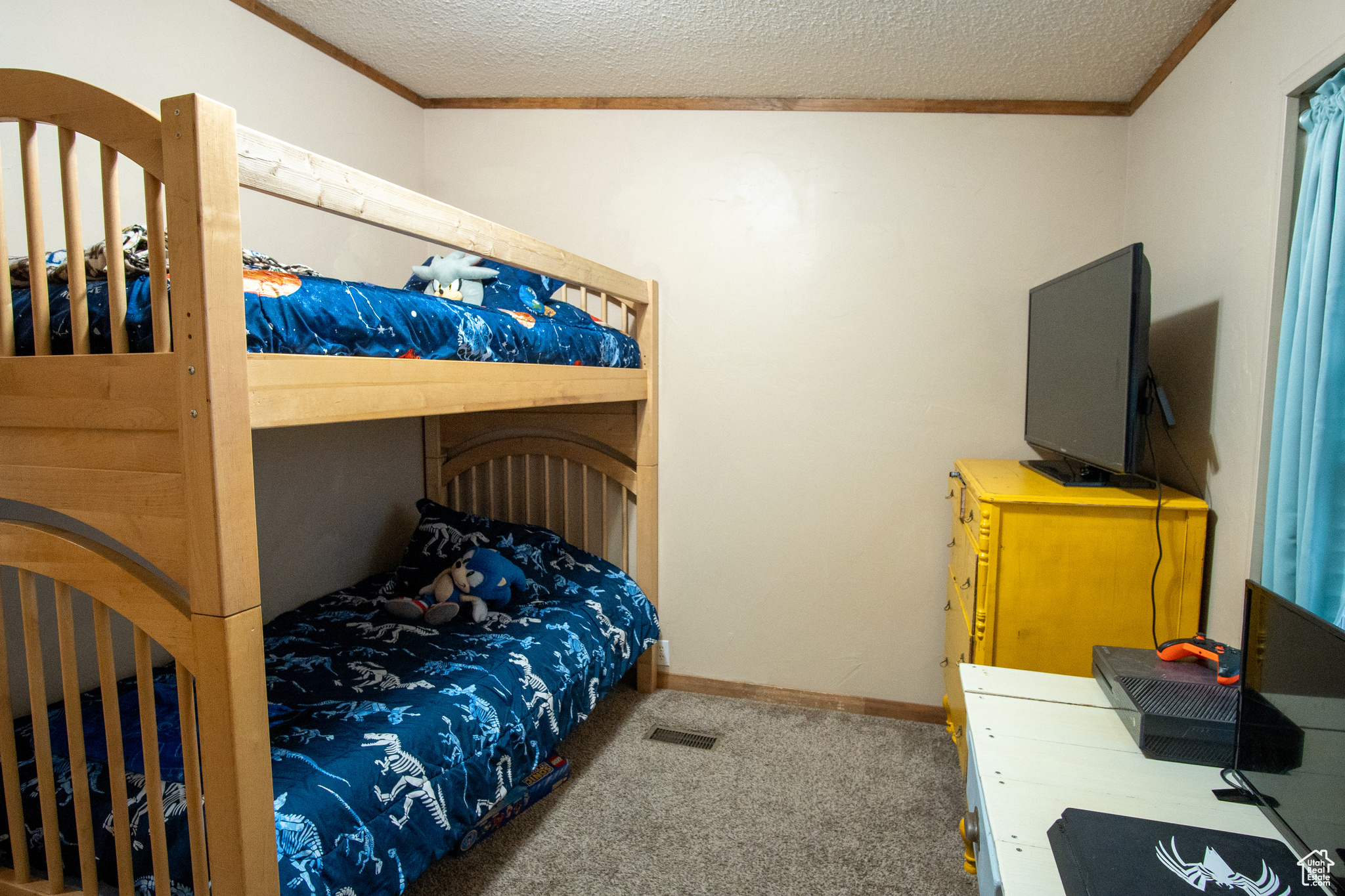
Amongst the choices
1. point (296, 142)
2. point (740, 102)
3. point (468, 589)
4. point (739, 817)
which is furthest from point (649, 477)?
point (296, 142)

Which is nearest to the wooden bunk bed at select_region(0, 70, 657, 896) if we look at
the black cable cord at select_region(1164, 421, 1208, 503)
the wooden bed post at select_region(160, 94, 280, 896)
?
the wooden bed post at select_region(160, 94, 280, 896)

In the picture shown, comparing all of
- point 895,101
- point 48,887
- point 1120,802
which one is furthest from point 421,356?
point 895,101

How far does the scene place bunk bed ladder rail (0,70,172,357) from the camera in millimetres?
1017

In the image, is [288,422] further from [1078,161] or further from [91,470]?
[1078,161]

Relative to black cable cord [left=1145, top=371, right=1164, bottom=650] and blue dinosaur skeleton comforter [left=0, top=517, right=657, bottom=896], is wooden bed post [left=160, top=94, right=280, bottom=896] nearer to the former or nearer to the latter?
blue dinosaur skeleton comforter [left=0, top=517, right=657, bottom=896]

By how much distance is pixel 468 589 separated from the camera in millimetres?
2301

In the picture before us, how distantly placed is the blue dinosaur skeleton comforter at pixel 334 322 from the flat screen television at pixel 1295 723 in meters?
1.45

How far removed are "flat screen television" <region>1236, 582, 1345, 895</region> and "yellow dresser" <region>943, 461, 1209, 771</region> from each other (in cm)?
76

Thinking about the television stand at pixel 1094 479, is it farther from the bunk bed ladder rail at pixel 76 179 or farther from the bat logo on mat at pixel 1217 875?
the bunk bed ladder rail at pixel 76 179

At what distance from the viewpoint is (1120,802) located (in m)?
1.08

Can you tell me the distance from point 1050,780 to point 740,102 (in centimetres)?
237

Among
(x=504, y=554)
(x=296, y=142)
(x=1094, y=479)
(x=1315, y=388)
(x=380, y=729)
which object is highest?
(x=296, y=142)

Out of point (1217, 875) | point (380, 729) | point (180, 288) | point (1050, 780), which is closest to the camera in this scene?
point (1217, 875)

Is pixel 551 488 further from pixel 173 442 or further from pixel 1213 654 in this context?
pixel 1213 654
